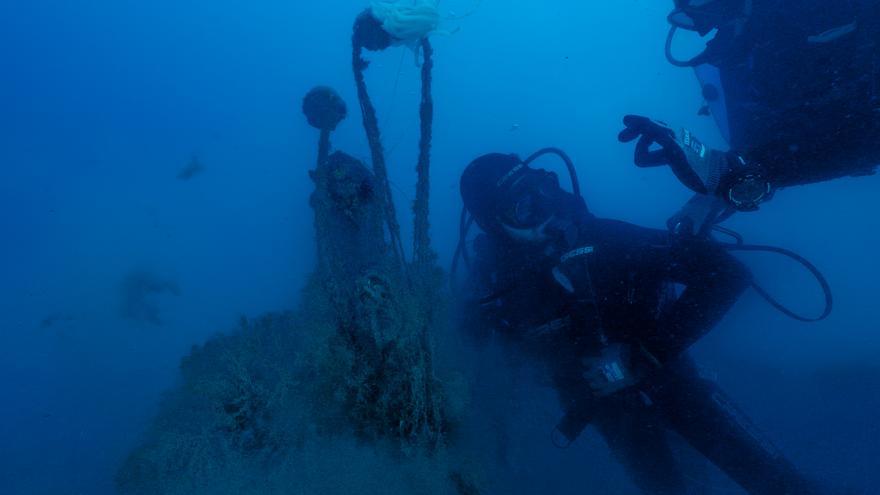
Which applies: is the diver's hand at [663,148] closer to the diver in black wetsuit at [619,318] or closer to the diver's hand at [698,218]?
the diver's hand at [698,218]

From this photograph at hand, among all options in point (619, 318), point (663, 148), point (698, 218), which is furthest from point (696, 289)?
point (663, 148)

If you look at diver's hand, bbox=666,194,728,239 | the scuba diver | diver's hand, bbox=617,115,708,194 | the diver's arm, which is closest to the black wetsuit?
the diver's arm

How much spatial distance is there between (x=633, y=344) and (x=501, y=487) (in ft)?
6.85

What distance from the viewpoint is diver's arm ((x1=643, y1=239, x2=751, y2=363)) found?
3.92 meters

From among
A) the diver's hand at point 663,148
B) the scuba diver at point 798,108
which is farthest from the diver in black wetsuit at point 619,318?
the diver's hand at point 663,148

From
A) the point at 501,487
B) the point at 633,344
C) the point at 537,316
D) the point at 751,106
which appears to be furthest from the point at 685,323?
the point at 501,487

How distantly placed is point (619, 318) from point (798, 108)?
225cm

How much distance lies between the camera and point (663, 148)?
10.4 feet

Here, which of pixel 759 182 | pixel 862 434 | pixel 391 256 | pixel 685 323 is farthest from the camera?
pixel 862 434

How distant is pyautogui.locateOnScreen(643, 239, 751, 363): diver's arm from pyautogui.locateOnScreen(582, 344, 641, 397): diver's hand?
1.02 ft

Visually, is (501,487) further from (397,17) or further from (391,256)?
(397,17)

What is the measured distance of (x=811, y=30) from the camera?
3354mm

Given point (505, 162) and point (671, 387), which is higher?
point (505, 162)

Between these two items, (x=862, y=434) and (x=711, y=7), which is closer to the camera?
(x=711, y=7)
